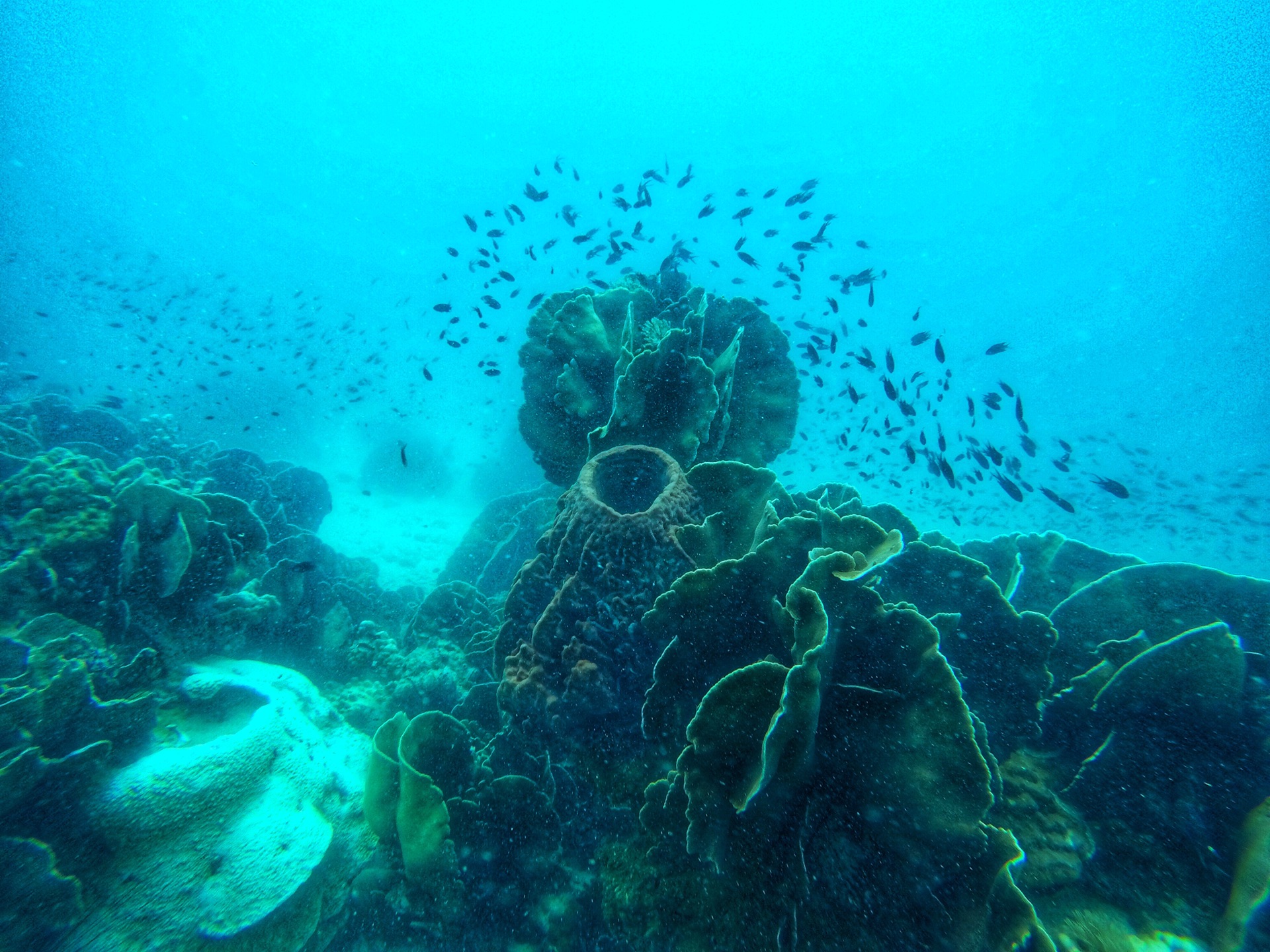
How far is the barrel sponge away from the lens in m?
2.92

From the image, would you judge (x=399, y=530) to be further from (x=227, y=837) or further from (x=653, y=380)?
(x=653, y=380)

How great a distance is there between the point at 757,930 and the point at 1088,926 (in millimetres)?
1490

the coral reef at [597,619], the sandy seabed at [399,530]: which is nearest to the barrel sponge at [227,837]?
the coral reef at [597,619]

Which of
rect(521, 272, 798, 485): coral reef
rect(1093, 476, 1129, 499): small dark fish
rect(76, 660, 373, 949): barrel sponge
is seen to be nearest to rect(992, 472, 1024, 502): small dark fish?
rect(1093, 476, 1129, 499): small dark fish

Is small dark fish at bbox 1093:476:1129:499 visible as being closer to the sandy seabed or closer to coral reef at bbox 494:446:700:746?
coral reef at bbox 494:446:700:746

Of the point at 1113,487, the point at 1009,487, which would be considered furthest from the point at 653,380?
the point at 1113,487

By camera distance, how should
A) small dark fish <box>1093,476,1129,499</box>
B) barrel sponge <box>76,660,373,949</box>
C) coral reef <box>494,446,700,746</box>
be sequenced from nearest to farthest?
barrel sponge <box>76,660,373,949</box> → coral reef <box>494,446,700,746</box> → small dark fish <box>1093,476,1129,499</box>

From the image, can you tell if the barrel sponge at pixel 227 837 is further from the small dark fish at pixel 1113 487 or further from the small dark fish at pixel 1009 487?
the small dark fish at pixel 1113 487

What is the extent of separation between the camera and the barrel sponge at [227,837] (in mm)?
2916

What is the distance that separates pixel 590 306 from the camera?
5.80 m

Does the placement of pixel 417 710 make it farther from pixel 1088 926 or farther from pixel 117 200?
pixel 117 200

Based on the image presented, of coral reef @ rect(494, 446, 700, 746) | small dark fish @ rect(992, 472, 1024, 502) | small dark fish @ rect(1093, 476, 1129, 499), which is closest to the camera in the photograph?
coral reef @ rect(494, 446, 700, 746)

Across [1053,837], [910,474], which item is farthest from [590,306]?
[910,474]

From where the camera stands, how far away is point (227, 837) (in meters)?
3.21
